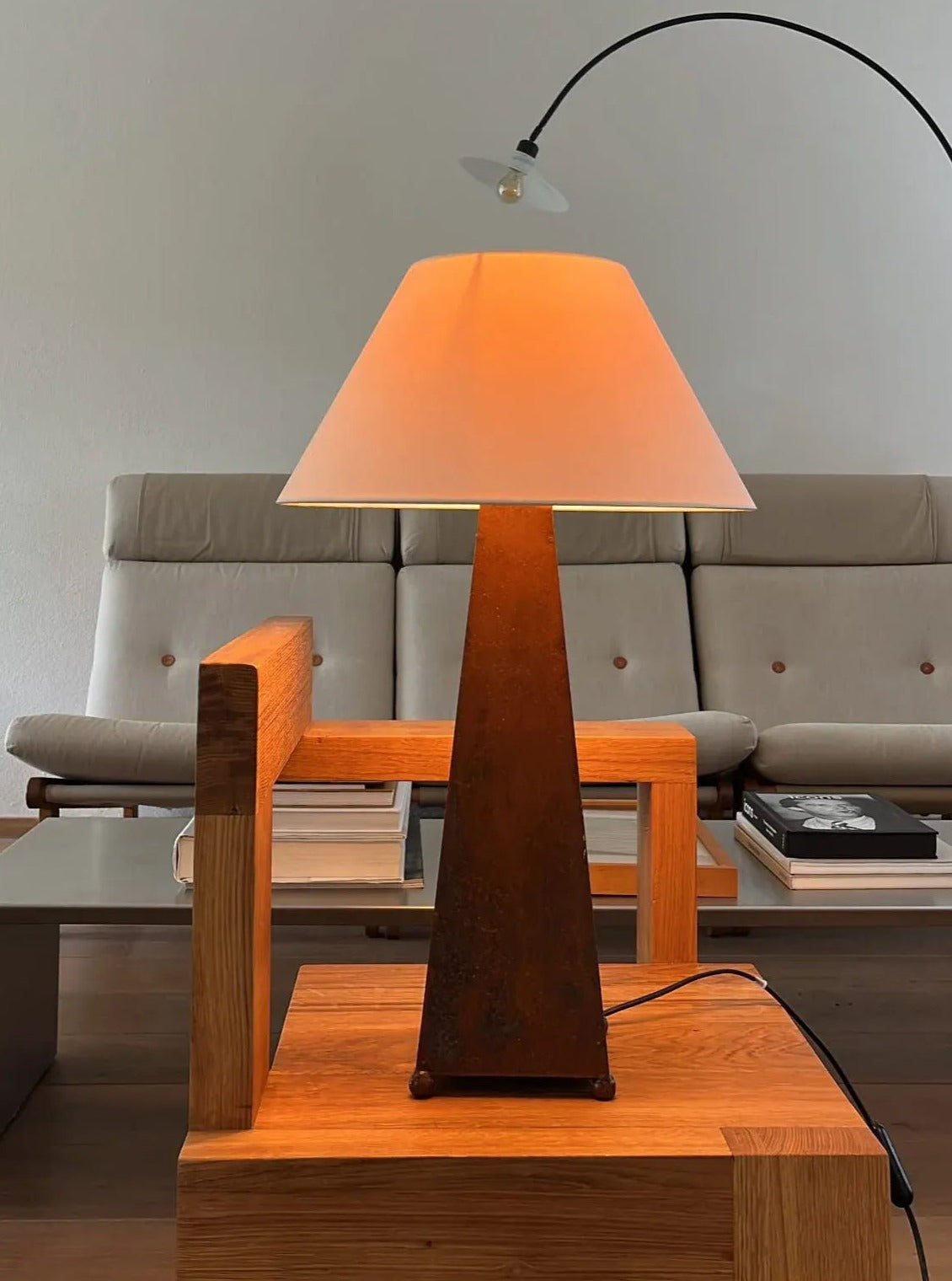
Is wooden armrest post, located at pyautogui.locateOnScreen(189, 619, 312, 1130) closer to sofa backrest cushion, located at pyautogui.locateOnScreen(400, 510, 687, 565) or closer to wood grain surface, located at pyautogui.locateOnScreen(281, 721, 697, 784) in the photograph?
wood grain surface, located at pyautogui.locateOnScreen(281, 721, 697, 784)

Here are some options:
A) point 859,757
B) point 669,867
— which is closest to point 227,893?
point 669,867

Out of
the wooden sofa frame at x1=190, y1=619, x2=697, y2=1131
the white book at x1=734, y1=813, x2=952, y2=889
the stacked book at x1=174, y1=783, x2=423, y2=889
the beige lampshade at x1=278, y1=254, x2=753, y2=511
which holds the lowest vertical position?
the white book at x1=734, y1=813, x2=952, y2=889

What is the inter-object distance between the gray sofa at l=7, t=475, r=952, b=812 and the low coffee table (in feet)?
3.38

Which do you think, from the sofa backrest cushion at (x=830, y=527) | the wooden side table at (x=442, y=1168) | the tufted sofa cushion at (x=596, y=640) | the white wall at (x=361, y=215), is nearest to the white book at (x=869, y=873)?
the wooden side table at (x=442, y=1168)

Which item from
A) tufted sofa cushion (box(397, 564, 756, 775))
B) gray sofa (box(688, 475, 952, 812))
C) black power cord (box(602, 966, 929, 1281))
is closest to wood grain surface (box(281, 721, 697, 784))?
black power cord (box(602, 966, 929, 1281))

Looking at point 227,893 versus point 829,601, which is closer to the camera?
point 227,893

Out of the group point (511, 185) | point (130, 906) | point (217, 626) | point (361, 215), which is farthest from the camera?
point (361, 215)

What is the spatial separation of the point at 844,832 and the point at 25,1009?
3.75 ft

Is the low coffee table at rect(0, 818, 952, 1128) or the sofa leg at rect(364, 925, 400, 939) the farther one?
the sofa leg at rect(364, 925, 400, 939)

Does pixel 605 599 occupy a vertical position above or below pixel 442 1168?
above

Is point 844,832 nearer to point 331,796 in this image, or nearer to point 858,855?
point 858,855

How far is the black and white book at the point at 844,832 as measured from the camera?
1689 millimetres

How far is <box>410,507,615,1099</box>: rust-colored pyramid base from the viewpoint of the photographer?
774 mm

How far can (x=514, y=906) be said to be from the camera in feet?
2.54
